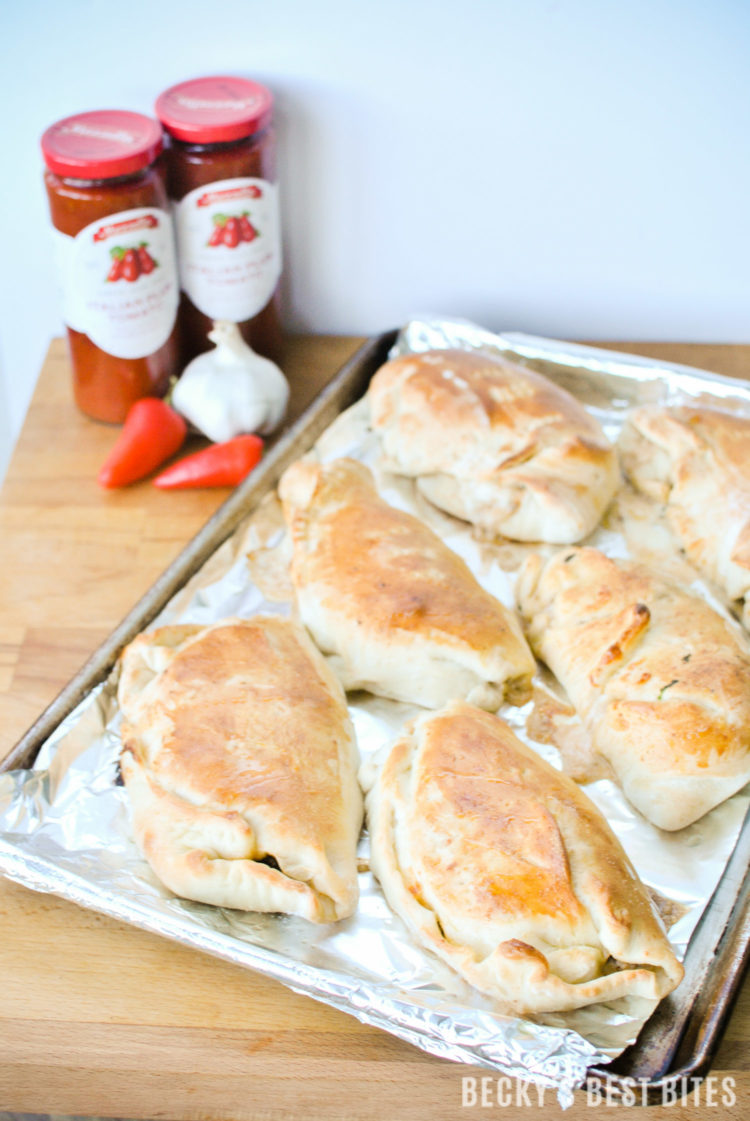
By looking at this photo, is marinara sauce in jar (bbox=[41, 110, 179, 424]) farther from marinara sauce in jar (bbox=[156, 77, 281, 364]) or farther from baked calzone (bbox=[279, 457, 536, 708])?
baked calzone (bbox=[279, 457, 536, 708])

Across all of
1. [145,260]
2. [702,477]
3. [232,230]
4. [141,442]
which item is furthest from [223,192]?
[702,477]

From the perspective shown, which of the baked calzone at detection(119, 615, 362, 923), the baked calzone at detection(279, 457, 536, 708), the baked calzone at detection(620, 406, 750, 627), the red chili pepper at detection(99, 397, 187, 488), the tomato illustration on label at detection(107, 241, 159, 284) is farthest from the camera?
the red chili pepper at detection(99, 397, 187, 488)

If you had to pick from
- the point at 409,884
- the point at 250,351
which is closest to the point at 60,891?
the point at 409,884

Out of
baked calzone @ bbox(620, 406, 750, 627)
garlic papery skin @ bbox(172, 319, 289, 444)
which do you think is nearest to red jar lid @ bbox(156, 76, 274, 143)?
garlic papery skin @ bbox(172, 319, 289, 444)

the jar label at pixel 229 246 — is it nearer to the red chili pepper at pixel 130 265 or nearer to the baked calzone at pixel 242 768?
the red chili pepper at pixel 130 265

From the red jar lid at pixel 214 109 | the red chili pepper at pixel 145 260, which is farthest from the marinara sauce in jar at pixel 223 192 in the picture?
the red chili pepper at pixel 145 260
